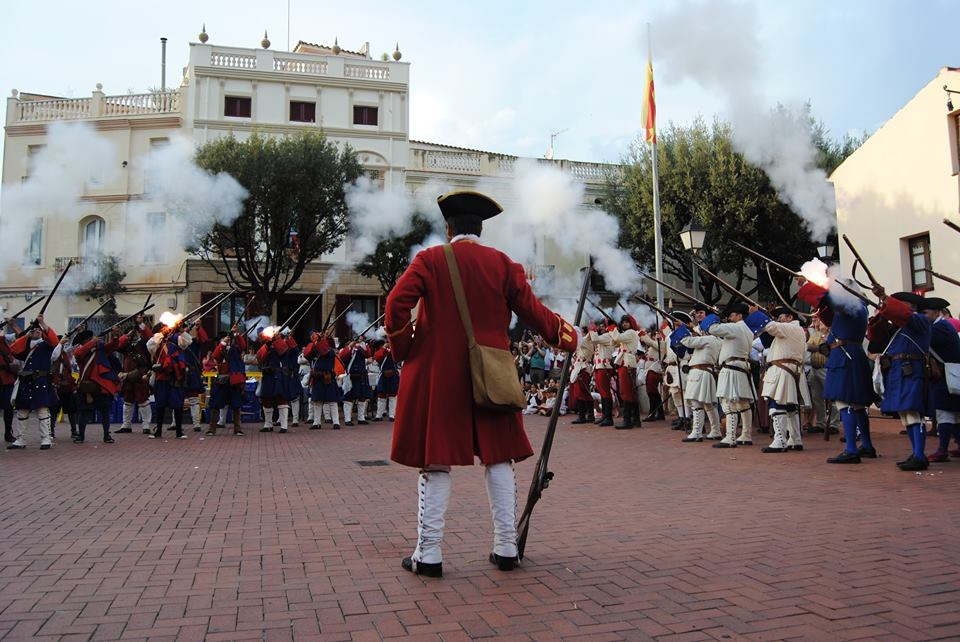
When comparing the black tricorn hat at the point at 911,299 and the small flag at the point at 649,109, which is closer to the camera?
the black tricorn hat at the point at 911,299

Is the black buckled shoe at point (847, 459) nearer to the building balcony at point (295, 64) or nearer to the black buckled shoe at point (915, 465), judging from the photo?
the black buckled shoe at point (915, 465)

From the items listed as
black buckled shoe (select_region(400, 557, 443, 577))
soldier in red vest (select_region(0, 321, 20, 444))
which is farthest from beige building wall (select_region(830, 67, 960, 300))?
soldier in red vest (select_region(0, 321, 20, 444))

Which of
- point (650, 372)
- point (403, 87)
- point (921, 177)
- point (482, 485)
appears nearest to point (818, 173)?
point (921, 177)

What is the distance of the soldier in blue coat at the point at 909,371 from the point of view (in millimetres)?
7820

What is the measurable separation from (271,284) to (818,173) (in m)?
21.7

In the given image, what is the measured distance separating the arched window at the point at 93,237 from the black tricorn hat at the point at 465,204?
92.8 ft

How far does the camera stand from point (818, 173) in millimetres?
16562

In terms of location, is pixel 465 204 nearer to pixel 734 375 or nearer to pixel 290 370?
pixel 734 375

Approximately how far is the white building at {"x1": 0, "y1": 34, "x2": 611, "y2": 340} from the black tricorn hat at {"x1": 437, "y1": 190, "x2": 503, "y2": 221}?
22.2 m

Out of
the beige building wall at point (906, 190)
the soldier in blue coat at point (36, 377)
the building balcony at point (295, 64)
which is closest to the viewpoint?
the soldier in blue coat at point (36, 377)

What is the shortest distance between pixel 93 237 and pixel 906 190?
2774 centimetres

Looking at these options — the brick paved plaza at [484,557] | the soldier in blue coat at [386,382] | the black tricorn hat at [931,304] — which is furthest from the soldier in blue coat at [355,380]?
the black tricorn hat at [931,304]

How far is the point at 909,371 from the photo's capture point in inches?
318

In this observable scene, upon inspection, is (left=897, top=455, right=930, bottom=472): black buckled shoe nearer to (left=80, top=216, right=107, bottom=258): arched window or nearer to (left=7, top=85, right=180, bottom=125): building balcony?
(left=80, top=216, right=107, bottom=258): arched window
